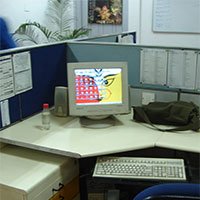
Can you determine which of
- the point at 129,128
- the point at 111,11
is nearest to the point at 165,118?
the point at 129,128

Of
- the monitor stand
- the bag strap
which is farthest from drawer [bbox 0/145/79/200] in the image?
the bag strap

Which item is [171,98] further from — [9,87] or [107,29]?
[107,29]

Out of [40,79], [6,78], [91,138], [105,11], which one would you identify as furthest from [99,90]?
[105,11]

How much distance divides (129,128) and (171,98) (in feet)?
1.27

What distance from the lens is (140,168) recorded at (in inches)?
71.6

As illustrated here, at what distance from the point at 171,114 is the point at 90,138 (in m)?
0.51

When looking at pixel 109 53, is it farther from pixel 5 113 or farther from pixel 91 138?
pixel 5 113

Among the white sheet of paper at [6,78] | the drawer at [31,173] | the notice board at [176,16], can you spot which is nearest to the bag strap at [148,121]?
the drawer at [31,173]

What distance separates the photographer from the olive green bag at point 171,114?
2.08 meters

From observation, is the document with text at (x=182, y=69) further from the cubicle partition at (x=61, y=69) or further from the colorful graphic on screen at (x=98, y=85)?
the colorful graphic on screen at (x=98, y=85)

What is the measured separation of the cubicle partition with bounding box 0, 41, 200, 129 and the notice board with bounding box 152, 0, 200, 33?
6.31 ft

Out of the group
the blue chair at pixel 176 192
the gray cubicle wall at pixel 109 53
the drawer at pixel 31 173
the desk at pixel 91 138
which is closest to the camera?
the blue chair at pixel 176 192

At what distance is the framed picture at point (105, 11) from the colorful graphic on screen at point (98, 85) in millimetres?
2674

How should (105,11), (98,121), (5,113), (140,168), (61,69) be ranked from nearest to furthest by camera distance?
(140,168), (5,113), (98,121), (61,69), (105,11)
